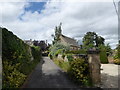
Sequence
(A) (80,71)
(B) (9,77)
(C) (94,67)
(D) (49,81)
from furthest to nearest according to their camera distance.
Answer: (D) (49,81) < (A) (80,71) < (C) (94,67) < (B) (9,77)

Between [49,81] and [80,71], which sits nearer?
[80,71]

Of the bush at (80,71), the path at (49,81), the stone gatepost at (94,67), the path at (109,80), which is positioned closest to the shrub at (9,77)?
the path at (49,81)

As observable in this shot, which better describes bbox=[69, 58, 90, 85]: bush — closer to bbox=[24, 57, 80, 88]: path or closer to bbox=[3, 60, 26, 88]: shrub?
bbox=[24, 57, 80, 88]: path

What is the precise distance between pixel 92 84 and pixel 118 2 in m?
6.74

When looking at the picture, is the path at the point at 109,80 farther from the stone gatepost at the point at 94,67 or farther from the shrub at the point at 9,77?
the shrub at the point at 9,77

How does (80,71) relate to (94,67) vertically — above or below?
below

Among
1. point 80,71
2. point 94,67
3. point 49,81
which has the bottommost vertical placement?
point 49,81

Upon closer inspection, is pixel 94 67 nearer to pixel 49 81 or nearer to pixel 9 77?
pixel 49 81

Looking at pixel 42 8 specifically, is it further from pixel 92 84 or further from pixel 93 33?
pixel 93 33

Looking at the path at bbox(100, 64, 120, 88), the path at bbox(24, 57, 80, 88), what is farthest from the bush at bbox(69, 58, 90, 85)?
the path at bbox(100, 64, 120, 88)

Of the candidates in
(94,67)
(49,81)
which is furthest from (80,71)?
(49,81)

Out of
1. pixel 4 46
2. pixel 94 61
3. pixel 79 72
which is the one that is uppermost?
pixel 4 46

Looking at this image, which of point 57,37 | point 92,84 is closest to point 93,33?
point 57,37

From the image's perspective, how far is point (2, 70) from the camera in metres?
5.82
